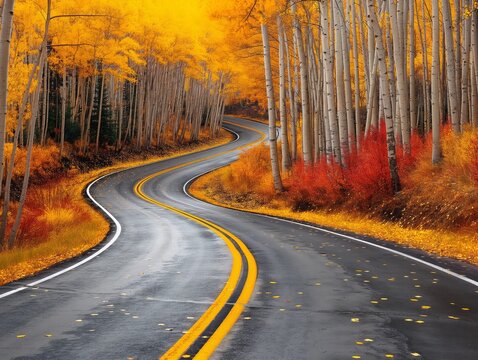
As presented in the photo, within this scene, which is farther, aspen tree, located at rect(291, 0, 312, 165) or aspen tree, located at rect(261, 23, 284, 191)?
aspen tree, located at rect(261, 23, 284, 191)

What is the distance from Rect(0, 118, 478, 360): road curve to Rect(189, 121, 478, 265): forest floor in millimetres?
1760

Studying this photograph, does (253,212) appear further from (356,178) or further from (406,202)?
(406,202)

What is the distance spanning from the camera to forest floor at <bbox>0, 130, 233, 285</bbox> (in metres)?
12.7

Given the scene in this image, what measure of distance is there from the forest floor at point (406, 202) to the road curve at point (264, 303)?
69.3 inches

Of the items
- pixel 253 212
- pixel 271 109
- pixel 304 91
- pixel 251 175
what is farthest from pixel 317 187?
pixel 251 175

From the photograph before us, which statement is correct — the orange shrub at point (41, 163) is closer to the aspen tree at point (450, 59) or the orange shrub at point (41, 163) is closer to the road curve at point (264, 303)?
the road curve at point (264, 303)

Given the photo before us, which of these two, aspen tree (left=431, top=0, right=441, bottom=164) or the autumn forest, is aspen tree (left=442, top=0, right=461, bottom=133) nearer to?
the autumn forest

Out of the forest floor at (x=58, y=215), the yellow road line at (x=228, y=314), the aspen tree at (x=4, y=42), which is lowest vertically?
the yellow road line at (x=228, y=314)

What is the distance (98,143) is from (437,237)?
113 ft

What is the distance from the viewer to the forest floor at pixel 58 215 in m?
12.7

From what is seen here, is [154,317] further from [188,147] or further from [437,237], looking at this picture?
[188,147]

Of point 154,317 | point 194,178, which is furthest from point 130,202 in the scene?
point 154,317

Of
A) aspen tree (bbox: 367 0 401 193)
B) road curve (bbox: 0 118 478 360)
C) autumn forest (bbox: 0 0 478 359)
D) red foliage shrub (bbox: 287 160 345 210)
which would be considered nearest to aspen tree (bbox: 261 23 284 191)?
autumn forest (bbox: 0 0 478 359)

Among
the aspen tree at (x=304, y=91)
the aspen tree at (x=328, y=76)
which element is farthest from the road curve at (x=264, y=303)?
the aspen tree at (x=304, y=91)
